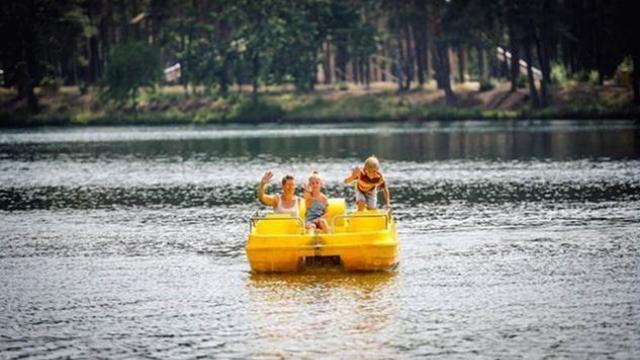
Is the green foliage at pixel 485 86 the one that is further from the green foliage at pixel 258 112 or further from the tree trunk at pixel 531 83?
the green foliage at pixel 258 112

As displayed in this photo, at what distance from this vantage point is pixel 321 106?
12169cm

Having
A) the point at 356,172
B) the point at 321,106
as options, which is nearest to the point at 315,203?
the point at 356,172

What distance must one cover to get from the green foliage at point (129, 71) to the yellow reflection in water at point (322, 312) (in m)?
102

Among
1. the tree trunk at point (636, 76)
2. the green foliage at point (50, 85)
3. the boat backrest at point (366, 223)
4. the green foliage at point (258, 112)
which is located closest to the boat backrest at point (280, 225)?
the boat backrest at point (366, 223)

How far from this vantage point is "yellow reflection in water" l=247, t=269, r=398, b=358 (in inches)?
766

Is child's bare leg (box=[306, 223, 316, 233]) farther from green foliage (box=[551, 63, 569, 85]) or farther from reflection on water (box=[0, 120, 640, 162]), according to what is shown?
green foliage (box=[551, 63, 569, 85])

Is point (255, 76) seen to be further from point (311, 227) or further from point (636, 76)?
point (311, 227)

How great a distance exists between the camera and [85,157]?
247 ft

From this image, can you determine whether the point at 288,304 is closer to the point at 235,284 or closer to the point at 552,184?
the point at 235,284

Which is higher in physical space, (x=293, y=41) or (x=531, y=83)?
(x=293, y=41)

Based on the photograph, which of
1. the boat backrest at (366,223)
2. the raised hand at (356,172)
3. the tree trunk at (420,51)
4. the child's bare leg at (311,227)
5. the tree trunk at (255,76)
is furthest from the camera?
the tree trunk at (420,51)

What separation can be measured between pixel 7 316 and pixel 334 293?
5.77 metres

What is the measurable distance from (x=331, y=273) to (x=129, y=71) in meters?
102

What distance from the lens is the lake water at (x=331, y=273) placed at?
20.0 meters
